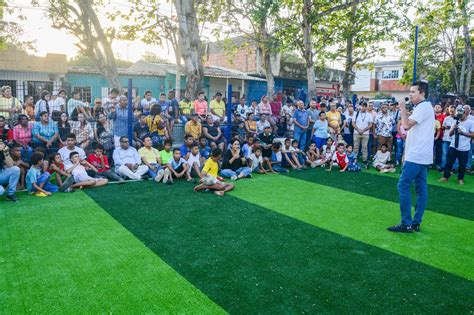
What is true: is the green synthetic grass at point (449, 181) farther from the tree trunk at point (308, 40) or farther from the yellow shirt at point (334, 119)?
the tree trunk at point (308, 40)

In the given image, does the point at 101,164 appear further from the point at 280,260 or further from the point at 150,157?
the point at 280,260

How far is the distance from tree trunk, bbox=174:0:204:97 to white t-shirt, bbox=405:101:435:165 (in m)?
9.28

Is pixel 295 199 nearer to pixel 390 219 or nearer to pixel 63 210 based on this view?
pixel 390 219

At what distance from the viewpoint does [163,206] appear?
22.6ft

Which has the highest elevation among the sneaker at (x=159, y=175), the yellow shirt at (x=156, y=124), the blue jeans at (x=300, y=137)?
the yellow shirt at (x=156, y=124)

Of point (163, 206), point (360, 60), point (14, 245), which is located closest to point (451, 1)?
point (360, 60)

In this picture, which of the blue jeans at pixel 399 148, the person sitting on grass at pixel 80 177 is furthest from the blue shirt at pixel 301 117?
the person sitting on grass at pixel 80 177

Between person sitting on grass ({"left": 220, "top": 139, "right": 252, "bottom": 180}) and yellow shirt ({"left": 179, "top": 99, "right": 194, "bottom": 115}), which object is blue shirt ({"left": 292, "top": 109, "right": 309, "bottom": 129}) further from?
yellow shirt ({"left": 179, "top": 99, "right": 194, "bottom": 115})

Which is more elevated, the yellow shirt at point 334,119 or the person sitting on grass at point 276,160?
the yellow shirt at point 334,119

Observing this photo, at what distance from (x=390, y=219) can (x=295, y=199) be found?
1852mm

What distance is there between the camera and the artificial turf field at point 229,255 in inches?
145

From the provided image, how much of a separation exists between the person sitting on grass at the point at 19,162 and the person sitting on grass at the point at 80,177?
0.88m

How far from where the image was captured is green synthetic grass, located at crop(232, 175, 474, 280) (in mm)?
4949

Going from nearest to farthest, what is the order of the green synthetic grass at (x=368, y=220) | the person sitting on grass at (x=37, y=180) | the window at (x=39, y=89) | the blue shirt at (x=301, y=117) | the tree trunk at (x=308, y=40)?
the green synthetic grass at (x=368, y=220)
the person sitting on grass at (x=37, y=180)
the window at (x=39, y=89)
the blue shirt at (x=301, y=117)
the tree trunk at (x=308, y=40)
